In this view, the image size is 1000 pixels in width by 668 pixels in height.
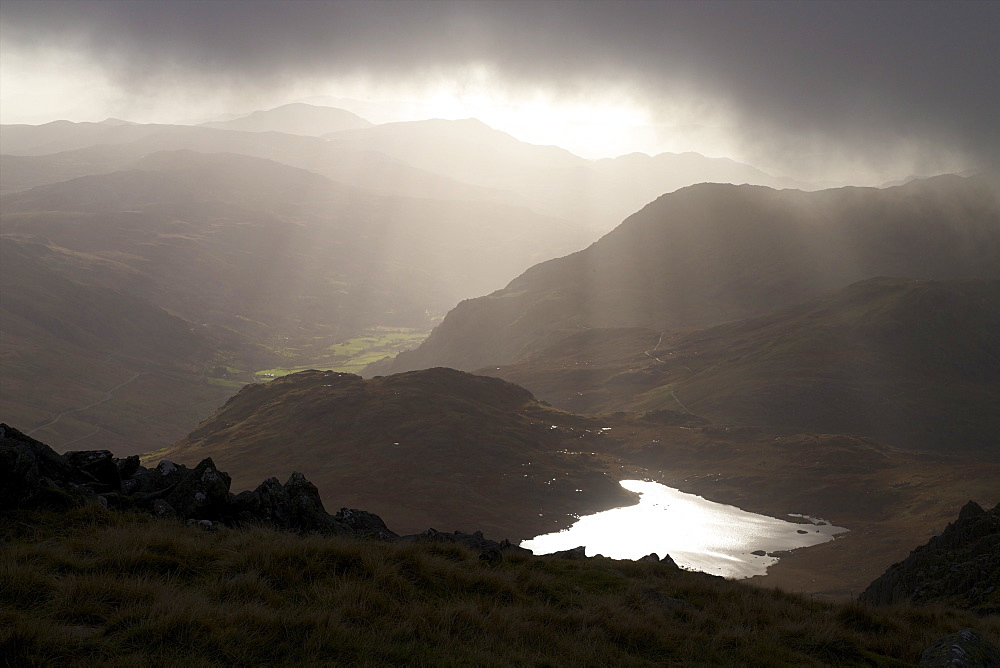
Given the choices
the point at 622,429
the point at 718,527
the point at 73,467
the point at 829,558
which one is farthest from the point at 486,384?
the point at 73,467

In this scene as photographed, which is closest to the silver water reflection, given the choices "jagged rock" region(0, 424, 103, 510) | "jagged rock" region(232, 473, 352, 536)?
"jagged rock" region(232, 473, 352, 536)

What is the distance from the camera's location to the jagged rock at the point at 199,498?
1675cm

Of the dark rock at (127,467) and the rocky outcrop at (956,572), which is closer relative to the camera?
the dark rock at (127,467)

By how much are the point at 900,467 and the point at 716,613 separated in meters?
153

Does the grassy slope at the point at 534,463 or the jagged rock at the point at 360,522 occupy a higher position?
the jagged rock at the point at 360,522

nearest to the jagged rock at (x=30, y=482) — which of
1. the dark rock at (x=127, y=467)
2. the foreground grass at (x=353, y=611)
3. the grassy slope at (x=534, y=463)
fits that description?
the foreground grass at (x=353, y=611)

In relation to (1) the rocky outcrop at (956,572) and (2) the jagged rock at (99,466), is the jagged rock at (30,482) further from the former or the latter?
(1) the rocky outcrop at (956,572)

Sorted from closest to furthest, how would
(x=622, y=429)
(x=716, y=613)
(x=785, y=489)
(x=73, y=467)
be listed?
(x=716, y=613) < (x=73, y=467) < (x=785, y=489) < (x=622, y=429)

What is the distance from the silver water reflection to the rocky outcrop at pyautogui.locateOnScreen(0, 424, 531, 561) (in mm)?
84703

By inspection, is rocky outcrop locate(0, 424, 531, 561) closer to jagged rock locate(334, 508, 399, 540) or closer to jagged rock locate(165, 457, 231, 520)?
jagged rock locate(165, 457, 231, 520)

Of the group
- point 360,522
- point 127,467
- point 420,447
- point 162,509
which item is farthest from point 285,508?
point 420,447

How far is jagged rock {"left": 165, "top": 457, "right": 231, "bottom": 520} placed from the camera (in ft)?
55.0

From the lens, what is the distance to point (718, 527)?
388 ft

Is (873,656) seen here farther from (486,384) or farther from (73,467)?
(486,384)
